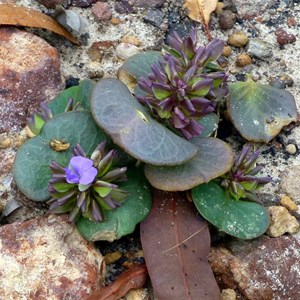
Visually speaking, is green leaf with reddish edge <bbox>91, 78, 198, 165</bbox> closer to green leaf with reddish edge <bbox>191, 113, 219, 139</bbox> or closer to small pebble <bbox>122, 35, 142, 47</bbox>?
green leaf with reddish edge <bbox>191, 113, 219, 139</bbox>

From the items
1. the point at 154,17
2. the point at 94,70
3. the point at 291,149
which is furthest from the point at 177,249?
the point at 154,17

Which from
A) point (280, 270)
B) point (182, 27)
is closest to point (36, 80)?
point (182, 27)

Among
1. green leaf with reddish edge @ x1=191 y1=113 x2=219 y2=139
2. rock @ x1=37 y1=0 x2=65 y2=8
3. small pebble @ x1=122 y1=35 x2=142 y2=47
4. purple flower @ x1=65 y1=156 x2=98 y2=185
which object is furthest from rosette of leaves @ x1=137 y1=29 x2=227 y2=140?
rock @ x1=37 y1=0 x2=65 y2=8

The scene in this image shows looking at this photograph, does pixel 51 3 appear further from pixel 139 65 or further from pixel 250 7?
pixel 250 7

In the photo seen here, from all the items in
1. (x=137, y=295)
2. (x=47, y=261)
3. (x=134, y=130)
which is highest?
(x=134, y=130)

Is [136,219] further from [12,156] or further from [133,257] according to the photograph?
[12,156]

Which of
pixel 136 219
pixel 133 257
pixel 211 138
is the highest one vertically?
pixel 211 138
